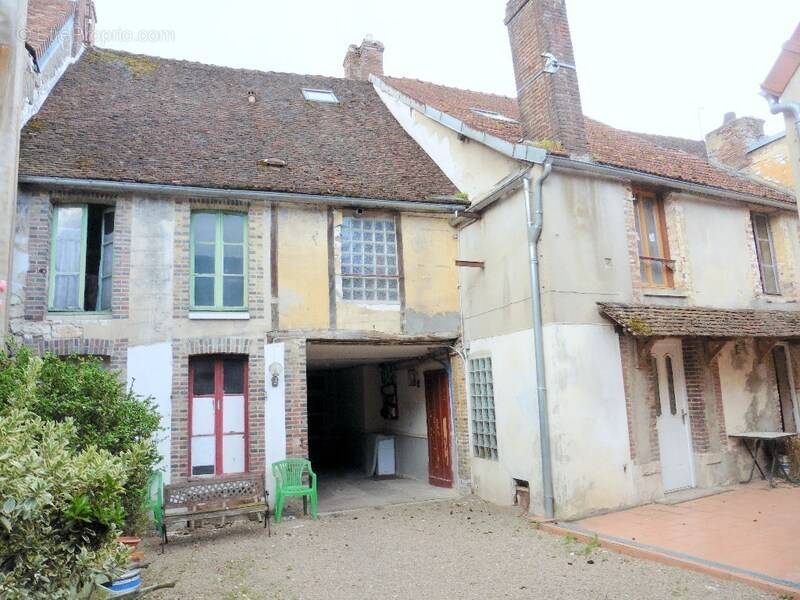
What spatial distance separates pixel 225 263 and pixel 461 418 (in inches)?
194

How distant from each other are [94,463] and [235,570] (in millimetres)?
3607

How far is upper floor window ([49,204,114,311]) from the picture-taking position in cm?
884

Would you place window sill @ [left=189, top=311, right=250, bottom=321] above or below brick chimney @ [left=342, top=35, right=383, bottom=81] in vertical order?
below

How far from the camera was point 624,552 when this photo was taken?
6555 mm

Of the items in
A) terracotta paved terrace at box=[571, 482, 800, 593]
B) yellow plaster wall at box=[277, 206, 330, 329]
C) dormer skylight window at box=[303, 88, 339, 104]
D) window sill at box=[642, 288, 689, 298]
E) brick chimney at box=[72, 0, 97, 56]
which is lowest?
terracotta paved terrace at box=[571, 482, 800, 593]

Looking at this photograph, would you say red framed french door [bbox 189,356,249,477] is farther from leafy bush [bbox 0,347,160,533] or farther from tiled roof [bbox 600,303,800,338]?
tiled roof [bbox 600,303,800,338]

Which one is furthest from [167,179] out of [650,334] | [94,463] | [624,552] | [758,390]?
[758,390]

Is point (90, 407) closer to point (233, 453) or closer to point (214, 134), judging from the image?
point (233, 453)

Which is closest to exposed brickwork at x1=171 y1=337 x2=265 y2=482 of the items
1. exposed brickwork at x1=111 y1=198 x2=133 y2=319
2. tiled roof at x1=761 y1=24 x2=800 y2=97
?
exposed brickwork at x1=111 y1=198 x2=133 y2=319

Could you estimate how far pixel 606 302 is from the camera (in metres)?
8.84

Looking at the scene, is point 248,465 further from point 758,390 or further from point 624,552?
point 758,390

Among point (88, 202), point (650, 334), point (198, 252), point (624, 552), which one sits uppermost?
point (88, 202)

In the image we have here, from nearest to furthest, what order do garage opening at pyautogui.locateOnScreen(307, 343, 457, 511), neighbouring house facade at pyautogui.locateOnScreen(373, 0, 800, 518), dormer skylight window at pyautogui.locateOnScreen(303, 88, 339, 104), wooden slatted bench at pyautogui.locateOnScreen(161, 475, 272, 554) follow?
wooden slatted bench at pyautogui.locateOnScreen(161, 475, 272, 554), neighbouring house facade at pyautogui.locateOnScreen(373, 0, 800, 518), garage opening at pyautogui.locateOnScreen(307, 343, 457, 511), dormer skylight window at pyautogui.locateOnScreen(303, 88, 339, 104)

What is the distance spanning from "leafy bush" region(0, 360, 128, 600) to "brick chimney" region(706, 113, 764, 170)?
14.9m
